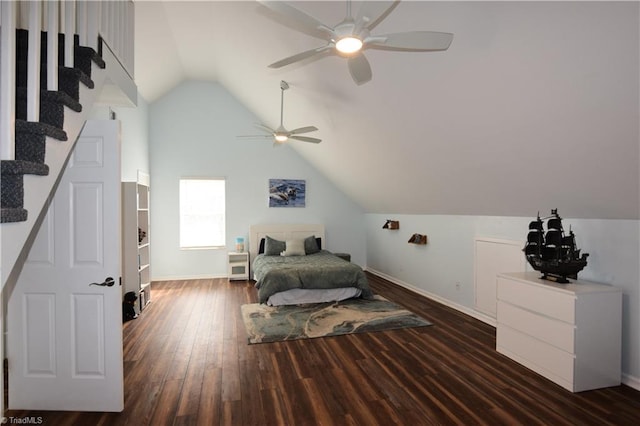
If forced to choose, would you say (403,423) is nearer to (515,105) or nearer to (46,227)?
(515,105)

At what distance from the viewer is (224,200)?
23.5 ft

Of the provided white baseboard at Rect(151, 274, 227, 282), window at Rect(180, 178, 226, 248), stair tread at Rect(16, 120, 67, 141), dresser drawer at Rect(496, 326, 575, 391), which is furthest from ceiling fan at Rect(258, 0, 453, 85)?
white baseboard at Rect(151, 274, 227, 282)

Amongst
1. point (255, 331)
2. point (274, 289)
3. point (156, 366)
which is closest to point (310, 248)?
point (274, 289)

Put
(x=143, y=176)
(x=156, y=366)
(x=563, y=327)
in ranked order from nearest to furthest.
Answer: (x=563, y=327), (x=156, y=366), (x=143, y=176)

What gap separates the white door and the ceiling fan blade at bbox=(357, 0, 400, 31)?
1.91 meters

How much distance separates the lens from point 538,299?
298 centimetres

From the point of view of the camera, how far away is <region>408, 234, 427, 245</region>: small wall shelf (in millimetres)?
5555

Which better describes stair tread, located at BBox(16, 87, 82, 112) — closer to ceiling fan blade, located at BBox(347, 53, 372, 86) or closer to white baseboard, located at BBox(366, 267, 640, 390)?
ceiling fan blade, located at BBox(347, 53, 372, 86)

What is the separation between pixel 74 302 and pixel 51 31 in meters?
1.73

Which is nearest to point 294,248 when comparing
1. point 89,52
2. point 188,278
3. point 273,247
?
point 273,247

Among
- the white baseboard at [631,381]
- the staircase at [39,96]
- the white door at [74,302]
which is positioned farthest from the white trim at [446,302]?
the staircase at [39,96]

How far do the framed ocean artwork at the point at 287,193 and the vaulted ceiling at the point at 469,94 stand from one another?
192 centimetres

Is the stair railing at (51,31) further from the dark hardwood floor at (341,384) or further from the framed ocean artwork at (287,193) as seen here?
the framed ocean artwork at (287,193)

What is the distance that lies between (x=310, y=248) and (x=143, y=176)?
333 cm
